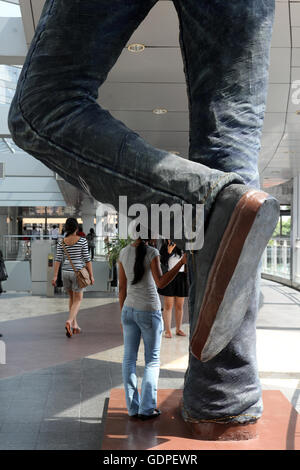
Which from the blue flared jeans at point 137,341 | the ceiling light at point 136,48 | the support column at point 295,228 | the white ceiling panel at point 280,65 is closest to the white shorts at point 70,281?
the ceiling light at point 136,48

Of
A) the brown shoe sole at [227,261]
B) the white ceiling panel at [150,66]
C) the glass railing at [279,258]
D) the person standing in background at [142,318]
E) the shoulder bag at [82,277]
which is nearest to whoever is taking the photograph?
the brown shoe sole at [227,261]

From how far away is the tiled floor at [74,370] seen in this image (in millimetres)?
3443

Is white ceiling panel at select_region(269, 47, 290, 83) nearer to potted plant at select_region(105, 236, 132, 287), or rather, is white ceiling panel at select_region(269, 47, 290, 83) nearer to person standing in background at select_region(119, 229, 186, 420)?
person standing in background at select_region(119, 229, 186, 420)

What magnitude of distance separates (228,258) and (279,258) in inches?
669

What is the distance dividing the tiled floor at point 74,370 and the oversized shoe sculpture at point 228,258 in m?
2.36

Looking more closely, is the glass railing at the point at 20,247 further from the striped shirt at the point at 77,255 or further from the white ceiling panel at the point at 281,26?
the white ceiling panel at the point at 281,26

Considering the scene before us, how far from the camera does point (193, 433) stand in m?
2.34

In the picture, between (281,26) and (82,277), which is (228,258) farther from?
(82,277)

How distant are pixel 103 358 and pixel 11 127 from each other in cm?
475

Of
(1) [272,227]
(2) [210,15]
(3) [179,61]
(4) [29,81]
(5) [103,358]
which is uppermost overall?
(3) [179,61]

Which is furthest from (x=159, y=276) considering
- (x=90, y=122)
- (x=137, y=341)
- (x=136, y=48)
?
(x=136, y=48)
